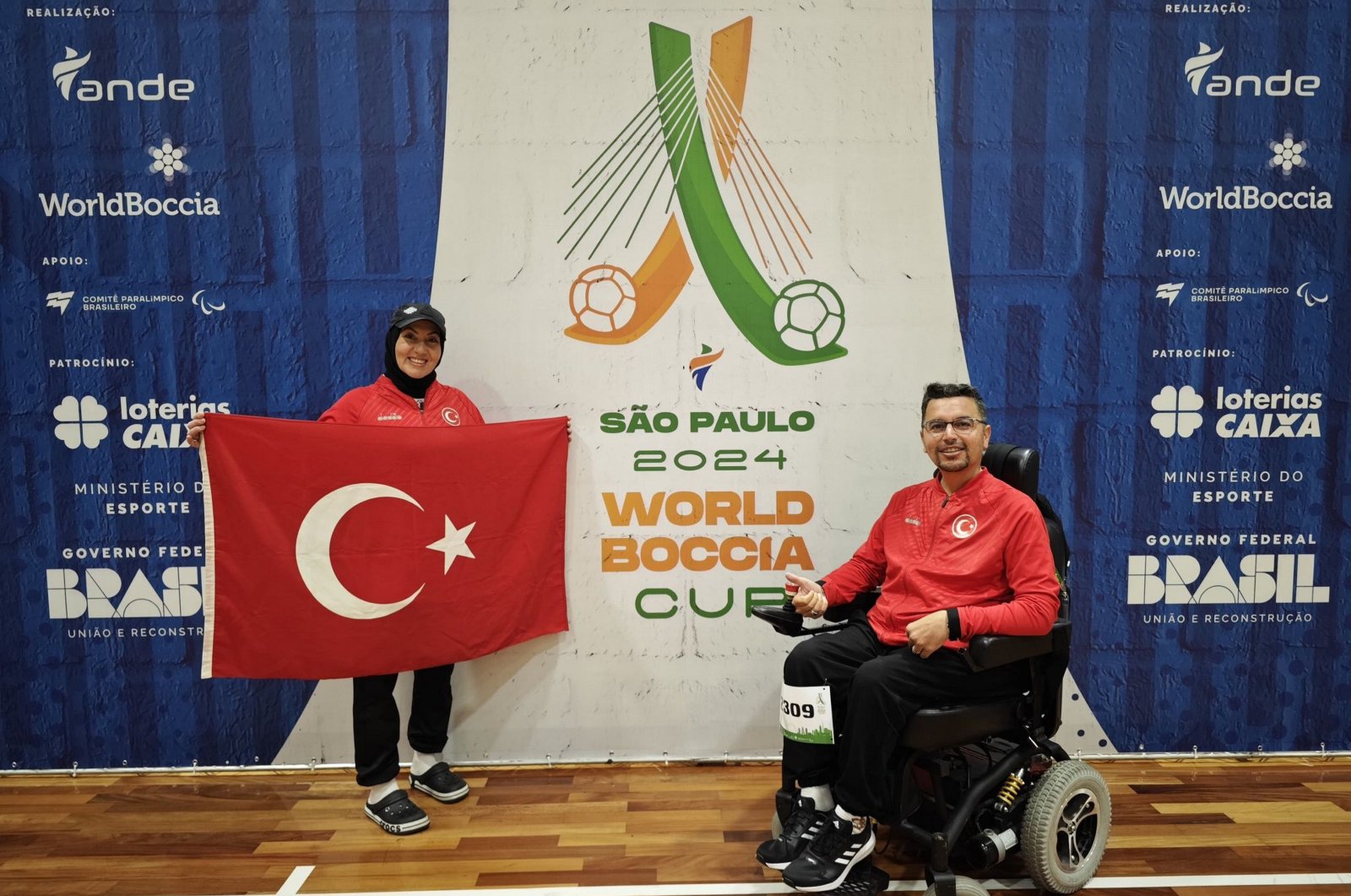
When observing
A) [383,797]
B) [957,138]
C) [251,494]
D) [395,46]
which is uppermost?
[395,46]

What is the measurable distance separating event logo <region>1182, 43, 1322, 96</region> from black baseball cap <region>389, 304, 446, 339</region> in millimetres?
2666

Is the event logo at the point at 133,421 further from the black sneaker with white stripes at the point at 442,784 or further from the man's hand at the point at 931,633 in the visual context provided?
the man's hand at the point at 931,633

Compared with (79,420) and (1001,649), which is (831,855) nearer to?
(1001,649)

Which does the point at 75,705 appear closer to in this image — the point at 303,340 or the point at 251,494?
the point at 251,494

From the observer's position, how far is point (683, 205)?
3.01m

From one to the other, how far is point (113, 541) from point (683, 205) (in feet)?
7.54

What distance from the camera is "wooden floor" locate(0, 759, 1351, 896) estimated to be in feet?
7.85

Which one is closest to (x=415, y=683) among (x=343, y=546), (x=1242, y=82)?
(x=343, y=546)

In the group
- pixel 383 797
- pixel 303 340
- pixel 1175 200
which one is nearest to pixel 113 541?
pixel 303 340

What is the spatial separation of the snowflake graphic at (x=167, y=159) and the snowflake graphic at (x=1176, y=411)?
3458 mm

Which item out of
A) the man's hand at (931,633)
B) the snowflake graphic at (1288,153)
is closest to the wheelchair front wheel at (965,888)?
the man's hand at (931,633)

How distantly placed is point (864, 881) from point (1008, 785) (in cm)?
46

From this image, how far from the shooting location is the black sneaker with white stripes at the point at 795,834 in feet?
7.30

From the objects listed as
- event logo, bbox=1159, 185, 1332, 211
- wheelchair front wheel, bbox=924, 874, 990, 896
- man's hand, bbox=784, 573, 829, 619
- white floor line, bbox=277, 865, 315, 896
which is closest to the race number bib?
man's hand, bbox=784, 573, 829, 619
